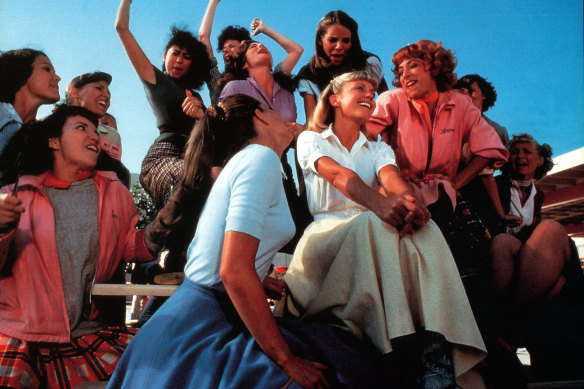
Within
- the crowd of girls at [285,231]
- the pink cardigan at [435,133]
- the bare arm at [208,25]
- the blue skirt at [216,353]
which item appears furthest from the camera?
the bare arm at [208,25]

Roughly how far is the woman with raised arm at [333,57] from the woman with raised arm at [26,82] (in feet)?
6.09

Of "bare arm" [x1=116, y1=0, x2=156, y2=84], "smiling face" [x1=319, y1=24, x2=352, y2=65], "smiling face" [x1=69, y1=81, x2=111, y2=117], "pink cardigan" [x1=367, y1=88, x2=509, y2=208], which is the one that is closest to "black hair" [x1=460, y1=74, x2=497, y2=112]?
"pink cardigan" [x1=367, y1=88, x2=509, y2=208]

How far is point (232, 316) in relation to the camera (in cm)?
154

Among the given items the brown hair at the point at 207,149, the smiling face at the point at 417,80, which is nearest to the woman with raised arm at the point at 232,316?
the brown hair at the point at 207,149

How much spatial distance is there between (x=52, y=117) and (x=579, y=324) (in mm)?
Answer: 3334

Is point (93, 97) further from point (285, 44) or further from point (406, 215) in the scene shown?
point (406, 215)

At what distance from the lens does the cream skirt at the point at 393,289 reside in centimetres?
158

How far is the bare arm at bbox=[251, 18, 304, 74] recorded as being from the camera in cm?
399

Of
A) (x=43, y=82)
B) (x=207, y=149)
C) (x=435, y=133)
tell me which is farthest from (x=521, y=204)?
(x=43, y=82)

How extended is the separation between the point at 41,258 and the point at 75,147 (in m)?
0.70

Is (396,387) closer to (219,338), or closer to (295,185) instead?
(219,338)

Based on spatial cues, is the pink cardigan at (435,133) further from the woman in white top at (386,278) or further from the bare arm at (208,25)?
the bare arm at (208,25)

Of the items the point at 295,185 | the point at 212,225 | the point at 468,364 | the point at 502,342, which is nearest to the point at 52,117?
the point at 295,185

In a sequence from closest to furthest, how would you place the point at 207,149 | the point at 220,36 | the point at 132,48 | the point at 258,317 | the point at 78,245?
the point at 258,317
the point at 207,149
the point at 78,245
the point at 132,48
the point at 220,36
